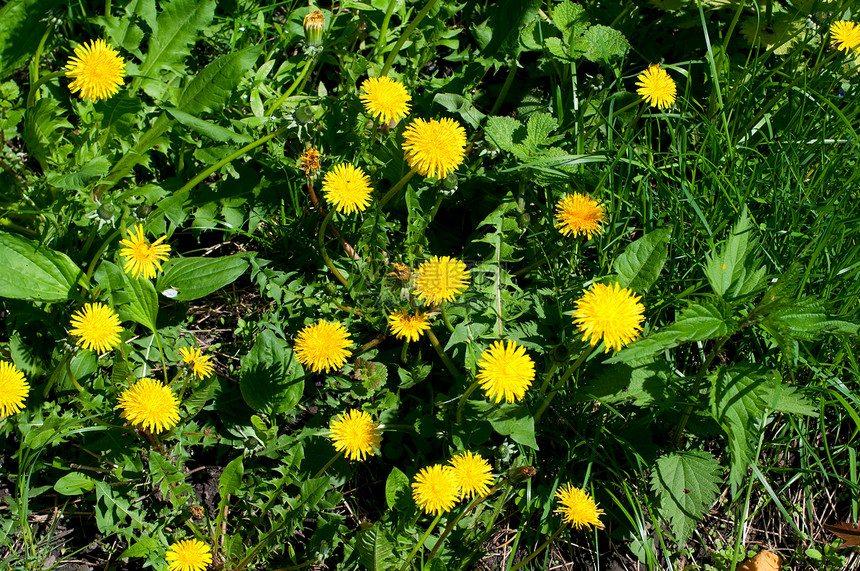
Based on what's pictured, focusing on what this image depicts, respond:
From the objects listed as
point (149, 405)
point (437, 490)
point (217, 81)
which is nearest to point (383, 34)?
point (217, 81)

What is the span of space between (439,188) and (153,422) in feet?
3.81

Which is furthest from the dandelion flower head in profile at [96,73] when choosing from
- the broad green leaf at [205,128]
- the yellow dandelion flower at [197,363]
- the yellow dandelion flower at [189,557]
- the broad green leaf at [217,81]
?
the yellow dandelion flower at [189,557]

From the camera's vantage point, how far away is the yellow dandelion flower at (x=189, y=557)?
191cm

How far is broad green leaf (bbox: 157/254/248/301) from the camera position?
7.60ft

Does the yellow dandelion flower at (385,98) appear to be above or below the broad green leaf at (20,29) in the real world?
below

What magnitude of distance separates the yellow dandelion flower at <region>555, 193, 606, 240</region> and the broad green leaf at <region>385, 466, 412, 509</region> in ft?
3.12

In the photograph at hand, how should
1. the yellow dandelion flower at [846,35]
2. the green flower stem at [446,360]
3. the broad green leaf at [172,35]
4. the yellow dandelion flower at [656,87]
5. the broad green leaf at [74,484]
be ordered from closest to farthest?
the broad green leaf at [74,484] < the green flower stem at [446,360] < the yellow dandelion flower at [656,87] < the yellow dandelion flower at [846,35] < the broad green leaf at [172,35]

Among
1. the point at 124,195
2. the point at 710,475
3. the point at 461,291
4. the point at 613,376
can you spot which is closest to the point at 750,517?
the point at 710,475

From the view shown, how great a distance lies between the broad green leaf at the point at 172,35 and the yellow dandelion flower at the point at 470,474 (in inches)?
69.5

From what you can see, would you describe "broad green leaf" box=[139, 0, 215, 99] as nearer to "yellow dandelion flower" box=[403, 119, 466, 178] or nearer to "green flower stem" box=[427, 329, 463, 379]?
"yellow dandelion flower" box=[403, 119, 466, 178]

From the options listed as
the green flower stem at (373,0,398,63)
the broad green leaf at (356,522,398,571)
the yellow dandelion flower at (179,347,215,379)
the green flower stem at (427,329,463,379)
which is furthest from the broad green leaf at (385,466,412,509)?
the green flower stem at (373,0,398,63)

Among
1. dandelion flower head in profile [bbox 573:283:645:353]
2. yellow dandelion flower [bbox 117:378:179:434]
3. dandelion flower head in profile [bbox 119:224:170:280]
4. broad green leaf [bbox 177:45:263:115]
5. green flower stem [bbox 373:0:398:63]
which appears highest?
green flower stem [bbox 373:0:398:63]

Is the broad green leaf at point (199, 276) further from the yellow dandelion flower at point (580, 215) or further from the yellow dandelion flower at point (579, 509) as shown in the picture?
the yellow dandelion flower at point (579, 509)

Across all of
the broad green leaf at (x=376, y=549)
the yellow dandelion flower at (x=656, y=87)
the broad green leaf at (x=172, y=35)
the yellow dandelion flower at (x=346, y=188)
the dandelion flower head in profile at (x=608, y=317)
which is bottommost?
the broad green leaf at (x=376, y=549)
